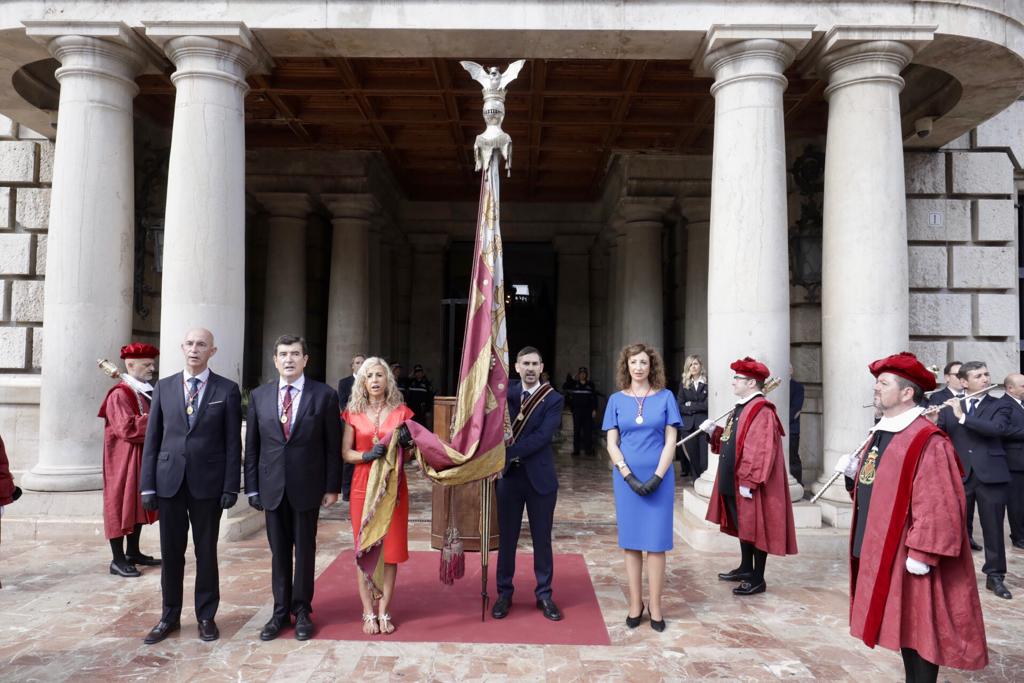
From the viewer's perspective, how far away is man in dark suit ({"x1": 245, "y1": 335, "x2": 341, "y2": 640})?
4613 mm

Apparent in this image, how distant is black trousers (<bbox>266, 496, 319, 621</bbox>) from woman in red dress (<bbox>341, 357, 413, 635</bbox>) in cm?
31

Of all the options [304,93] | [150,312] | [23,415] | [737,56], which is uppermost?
[304,93]

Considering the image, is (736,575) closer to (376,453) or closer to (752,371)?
(752,371)

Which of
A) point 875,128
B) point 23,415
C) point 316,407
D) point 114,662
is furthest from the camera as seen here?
point 23,415

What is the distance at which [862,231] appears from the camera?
745 cm

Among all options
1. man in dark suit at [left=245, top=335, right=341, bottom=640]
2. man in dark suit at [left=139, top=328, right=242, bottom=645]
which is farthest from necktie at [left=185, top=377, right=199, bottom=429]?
man in dark suit at [left=245, top=335, right=341, bottom=640]

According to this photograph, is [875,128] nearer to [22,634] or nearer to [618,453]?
[618,453]

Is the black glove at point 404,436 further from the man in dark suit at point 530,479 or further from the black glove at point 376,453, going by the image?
the man in dark suit at point 530,479

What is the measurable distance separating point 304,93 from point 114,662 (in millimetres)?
8421

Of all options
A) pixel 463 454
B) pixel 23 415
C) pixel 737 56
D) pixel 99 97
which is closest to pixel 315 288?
pixel 23 415

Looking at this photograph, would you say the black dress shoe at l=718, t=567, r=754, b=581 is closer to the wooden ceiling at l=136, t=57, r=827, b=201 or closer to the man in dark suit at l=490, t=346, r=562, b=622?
the man in dark suit at l=490, t=346, r=562, b=622

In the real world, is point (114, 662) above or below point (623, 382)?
below

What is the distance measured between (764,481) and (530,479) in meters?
1.84

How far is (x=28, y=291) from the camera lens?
32.3 feet
